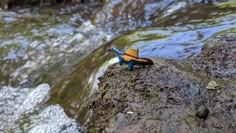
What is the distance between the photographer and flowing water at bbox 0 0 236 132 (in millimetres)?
4352

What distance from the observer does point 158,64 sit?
288 centimetres

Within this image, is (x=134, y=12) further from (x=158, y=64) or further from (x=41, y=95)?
(x=158, y=64)

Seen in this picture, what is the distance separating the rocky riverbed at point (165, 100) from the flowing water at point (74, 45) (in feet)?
3.96

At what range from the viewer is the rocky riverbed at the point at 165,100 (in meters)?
2.32

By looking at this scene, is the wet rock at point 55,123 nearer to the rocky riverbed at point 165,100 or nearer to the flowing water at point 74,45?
the flowing water at point 74,45

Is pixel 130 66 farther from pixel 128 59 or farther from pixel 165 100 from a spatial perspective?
pixel 165 100

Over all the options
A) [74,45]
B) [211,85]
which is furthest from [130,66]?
[74,45]

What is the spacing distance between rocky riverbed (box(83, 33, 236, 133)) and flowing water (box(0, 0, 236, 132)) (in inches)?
47.5

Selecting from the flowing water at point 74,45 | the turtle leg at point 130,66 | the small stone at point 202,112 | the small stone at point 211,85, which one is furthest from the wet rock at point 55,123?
the small stone at point 202,112

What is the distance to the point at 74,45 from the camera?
20.2ft

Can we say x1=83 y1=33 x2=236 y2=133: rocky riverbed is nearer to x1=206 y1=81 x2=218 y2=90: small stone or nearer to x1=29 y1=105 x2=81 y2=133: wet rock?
x1=206 y1=81 x2=218 y2=90: small stone

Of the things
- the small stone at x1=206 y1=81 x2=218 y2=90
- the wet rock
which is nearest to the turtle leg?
the small stone at x1=206 y1=81 x2=218 y2=90

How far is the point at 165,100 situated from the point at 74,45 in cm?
382

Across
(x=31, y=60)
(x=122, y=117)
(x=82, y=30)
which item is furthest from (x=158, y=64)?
(x=82, y=30)
